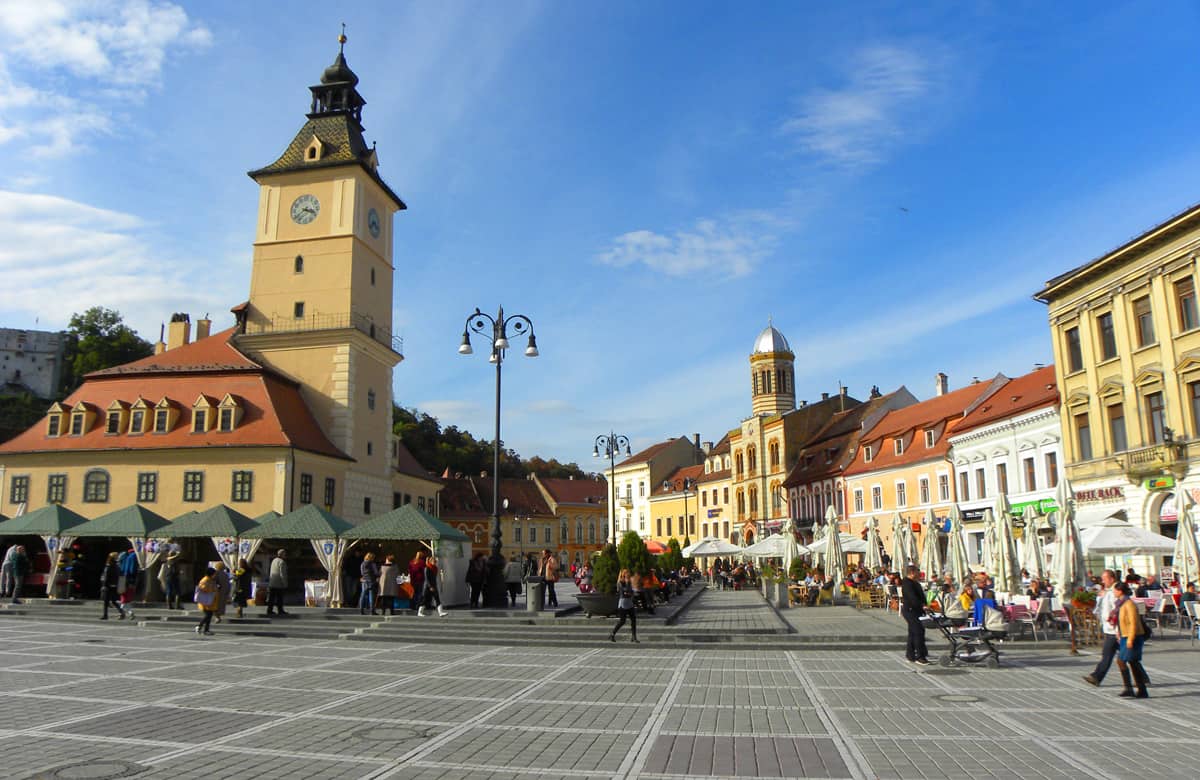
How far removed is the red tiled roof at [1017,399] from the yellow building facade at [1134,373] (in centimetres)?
241

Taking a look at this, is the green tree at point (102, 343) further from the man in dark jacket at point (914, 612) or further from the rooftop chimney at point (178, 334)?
the man in dark jacket at point (914, 612)

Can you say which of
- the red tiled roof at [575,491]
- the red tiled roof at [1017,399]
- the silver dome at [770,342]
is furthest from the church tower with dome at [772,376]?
the red tiled roof at [1017,399]

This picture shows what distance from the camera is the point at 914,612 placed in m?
14.2

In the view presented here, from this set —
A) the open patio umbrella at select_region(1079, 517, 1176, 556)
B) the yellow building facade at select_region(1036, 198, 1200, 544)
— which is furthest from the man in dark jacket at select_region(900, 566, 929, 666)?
the yellow building facade at select_region(1036, 198, 1200, 544)

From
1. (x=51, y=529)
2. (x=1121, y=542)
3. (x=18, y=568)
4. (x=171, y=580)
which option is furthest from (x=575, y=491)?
(x=1121, y=542)

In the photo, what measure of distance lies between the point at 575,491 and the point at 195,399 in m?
57.0

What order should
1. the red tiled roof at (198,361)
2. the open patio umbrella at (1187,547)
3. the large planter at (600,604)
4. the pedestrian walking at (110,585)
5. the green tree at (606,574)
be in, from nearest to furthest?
1. the open patio umbrella at (1187,547)
2. the large planter at (600,604)
3. the green tree at (606,574)
4. the pedestrian walking at (110,585)
5. the red tiled roof at (198,361)

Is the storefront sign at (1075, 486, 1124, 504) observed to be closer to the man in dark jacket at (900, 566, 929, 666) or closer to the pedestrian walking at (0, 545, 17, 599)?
the man in dark jacket at (900, 566, 929, 666)

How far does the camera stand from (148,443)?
118ft

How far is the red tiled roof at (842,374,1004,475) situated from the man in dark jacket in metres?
31.4

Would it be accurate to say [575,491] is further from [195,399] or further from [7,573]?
[7,573]

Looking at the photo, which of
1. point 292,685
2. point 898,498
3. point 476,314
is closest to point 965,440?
point 898,498

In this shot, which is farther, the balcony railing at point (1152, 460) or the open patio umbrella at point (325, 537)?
the balcony railing at point (1152, 460)

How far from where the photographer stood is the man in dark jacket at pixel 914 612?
14125 mm
